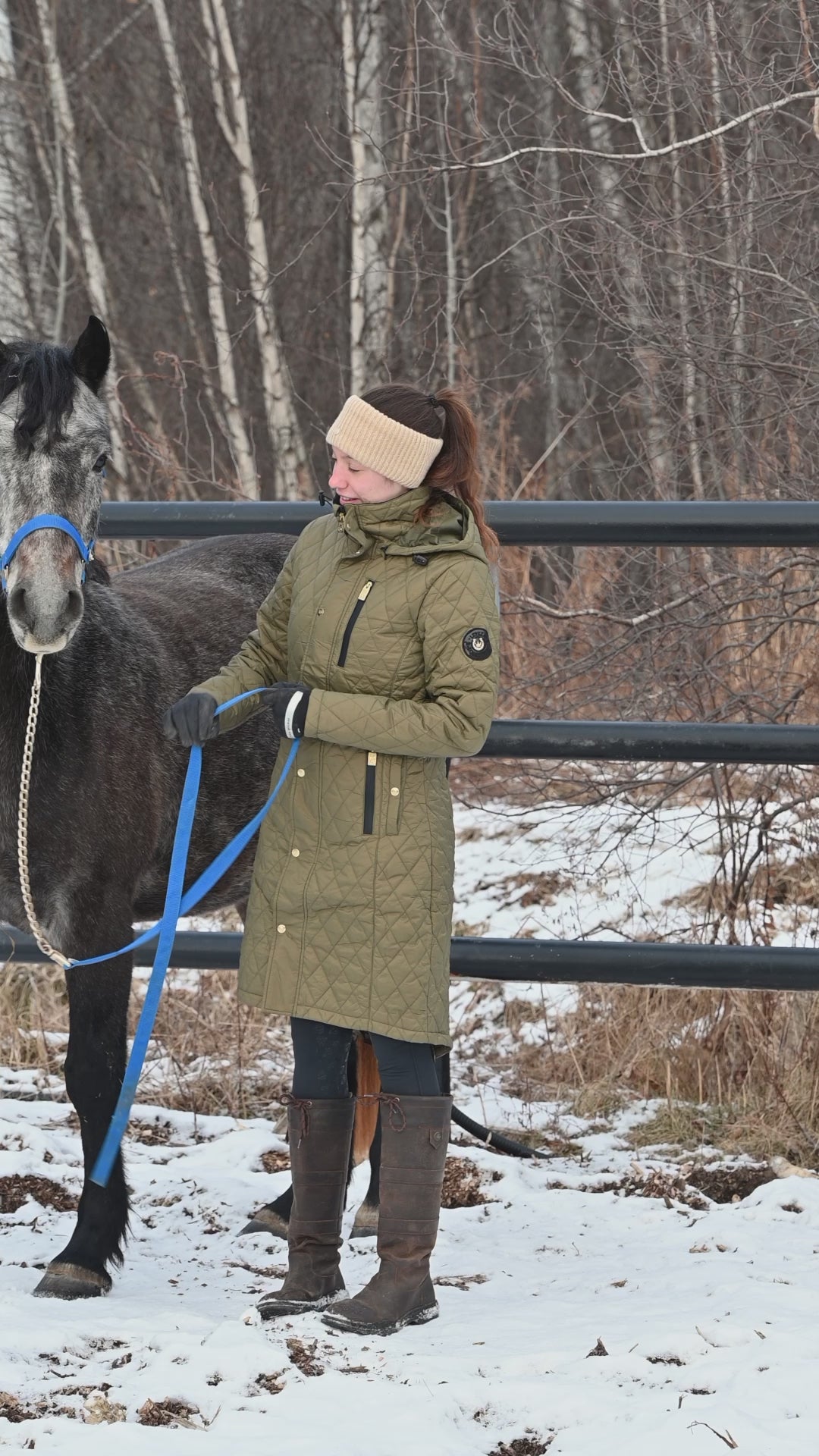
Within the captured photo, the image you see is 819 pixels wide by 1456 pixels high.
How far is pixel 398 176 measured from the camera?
10.9 meters

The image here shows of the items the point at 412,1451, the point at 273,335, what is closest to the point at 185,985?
the point at 412,1451

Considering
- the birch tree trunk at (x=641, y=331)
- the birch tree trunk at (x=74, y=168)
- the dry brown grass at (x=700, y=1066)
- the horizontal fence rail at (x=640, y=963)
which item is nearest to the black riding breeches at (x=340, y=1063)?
the horizontal fence rail at (x=640, y=963)

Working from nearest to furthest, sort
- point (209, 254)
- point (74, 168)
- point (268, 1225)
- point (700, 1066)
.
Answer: point (268, 1225)
point (700, 1066)
point (209, 254)
point (74, 168)

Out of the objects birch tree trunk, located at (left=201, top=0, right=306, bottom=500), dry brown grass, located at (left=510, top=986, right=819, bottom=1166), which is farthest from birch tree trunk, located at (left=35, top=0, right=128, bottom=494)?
dry brown grass, located at (left=510, top=986, right=819, bottom=1166)

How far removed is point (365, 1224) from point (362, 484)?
1.73 m

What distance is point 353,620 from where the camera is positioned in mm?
2789

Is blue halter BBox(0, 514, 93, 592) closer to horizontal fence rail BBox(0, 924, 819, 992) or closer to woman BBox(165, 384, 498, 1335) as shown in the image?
woman BBox(165, 384, 498, 1335)

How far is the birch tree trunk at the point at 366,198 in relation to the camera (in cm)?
1021

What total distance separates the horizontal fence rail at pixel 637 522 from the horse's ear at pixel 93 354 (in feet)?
1.66

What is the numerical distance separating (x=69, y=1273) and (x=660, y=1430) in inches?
51.4

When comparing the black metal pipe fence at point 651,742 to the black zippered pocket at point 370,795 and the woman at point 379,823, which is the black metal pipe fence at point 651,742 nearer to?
the woman at point 379,823

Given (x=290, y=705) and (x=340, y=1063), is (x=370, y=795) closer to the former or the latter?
(x=290, y=705)

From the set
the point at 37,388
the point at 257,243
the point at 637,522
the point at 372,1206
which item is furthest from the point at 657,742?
the point at 257,243

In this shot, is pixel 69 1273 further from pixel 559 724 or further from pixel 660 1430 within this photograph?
pixel 559 724
